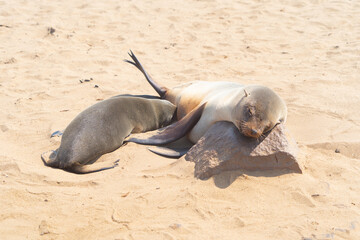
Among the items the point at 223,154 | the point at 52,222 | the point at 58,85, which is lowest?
the point at 58,85

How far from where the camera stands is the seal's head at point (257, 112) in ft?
10.5

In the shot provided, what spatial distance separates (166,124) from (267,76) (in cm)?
202

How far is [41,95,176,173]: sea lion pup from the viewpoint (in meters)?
3.67

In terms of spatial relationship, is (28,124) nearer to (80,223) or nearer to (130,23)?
(80,223)

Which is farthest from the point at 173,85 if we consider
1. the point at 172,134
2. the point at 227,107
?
the point at 227,107

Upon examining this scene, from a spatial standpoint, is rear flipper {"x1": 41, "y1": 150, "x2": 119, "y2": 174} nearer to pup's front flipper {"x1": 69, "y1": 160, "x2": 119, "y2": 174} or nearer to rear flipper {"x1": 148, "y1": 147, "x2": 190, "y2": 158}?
pup's front flipper {"x1": 69, "y1": 160, "x2": 119, "y2": 174}

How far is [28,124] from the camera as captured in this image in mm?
4609

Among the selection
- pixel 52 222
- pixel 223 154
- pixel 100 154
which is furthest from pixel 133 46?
pixel 52 222

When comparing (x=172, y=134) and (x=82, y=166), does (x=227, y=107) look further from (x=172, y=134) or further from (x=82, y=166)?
(x=82, y=166)

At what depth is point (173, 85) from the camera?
19.2 feet

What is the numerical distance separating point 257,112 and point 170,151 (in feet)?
3.34

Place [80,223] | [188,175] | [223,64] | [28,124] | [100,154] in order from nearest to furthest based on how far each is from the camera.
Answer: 1. [80,223]
2. [188,175]
3. [100,154]
4. [28,124]
5. [223,64]

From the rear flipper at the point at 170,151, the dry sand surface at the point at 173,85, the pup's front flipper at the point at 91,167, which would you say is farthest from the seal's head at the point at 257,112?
the pup's front flipper at the point at 91,167

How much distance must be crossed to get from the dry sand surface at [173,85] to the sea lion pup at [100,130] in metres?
0.17
